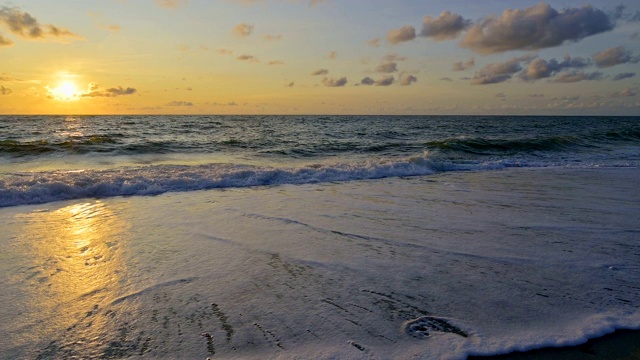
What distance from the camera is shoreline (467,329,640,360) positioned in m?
3.10

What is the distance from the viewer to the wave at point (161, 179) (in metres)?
8.98

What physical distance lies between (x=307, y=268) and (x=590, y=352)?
2.86m

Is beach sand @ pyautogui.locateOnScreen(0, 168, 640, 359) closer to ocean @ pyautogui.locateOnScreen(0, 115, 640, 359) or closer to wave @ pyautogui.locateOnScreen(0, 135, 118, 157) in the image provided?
ocean @ pyautogui.locateOnScreen(0, 115, 640, 359)

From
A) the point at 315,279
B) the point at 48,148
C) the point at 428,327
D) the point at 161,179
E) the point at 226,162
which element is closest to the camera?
the point at 428,327

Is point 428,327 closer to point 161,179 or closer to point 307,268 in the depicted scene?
point 307,268

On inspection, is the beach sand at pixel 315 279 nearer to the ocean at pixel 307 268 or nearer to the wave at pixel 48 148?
the ocean at pixel 307 268

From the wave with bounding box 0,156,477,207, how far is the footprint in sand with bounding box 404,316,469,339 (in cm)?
797

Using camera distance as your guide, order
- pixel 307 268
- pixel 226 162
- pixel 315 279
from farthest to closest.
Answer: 1. pixel 226 162
2. pixel 307 268
3. pixel 315 279

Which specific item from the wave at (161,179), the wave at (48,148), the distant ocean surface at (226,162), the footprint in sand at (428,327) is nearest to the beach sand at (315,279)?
the footprint in sand at (428,327)

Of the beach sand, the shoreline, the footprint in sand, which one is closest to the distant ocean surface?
the beach sand

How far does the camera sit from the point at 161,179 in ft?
35.1

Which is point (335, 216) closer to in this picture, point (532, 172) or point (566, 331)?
point (566, 331)

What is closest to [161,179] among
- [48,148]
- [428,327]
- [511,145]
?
[428,327]

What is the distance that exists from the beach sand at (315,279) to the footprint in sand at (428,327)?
2 centimetres
